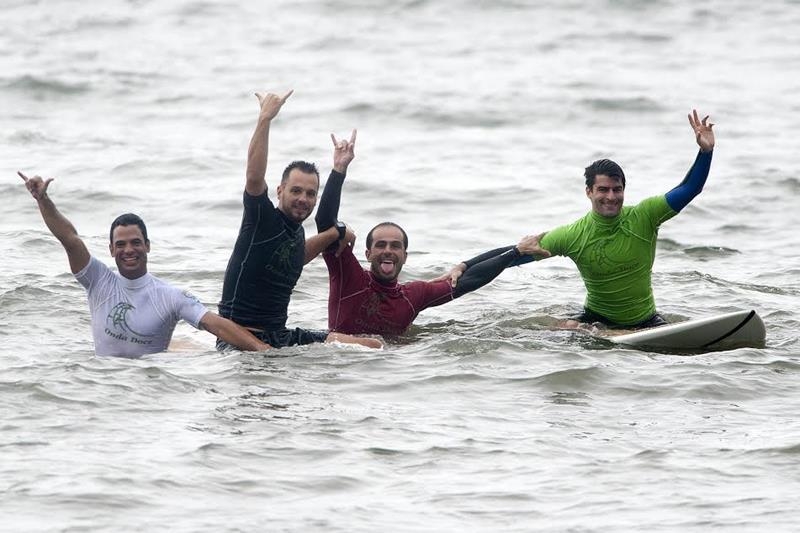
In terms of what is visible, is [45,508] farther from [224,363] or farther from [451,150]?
[451,150]

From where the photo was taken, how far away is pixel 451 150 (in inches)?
957

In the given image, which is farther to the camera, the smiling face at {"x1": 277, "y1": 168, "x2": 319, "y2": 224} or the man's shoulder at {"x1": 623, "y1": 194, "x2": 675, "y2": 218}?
the man's shoulder at {"x1": 623, "y1": 194, "x2": 675, "y2": 218}

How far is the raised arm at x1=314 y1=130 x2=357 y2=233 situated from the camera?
11.3 meters

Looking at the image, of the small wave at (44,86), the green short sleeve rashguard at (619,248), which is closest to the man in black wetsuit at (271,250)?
the green short sleeve rashguard at (619,248)

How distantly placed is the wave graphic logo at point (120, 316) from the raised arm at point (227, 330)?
2.10 feet

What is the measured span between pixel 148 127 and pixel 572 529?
64.0 ft

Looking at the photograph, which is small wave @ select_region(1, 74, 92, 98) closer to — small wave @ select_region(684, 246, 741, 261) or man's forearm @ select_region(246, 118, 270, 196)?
small wave @ select_region(684, 246, 741, 261)

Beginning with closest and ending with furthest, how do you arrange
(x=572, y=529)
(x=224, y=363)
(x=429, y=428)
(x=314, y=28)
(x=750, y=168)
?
(x=572, y=529) → (x=429, y=428) → (x=224, y=363) → (x=750, y=168) → (x=314, y=28)

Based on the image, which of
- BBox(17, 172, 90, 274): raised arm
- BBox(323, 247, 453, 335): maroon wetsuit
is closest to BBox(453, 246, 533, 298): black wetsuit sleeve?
BBox(323, 247, 453, 335): maroon wetsuit

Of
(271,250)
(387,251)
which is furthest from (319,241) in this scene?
(387,251)

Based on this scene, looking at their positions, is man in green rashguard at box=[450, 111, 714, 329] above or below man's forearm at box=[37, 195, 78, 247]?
below

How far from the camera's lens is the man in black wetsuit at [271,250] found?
10.6 m

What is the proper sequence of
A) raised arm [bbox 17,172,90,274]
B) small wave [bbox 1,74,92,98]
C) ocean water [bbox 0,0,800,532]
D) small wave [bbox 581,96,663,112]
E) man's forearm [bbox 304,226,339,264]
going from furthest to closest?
small wave [bbox 1,74,92,98], small wave [bbox 581,96,663,112], man's forearm [bbox 304,226,339,264], raised arm [bbox 17,172,90,274], ocean water [bbox 0,0,800,532]

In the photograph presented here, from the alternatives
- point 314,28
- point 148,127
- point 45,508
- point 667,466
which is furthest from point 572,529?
point 314,28
